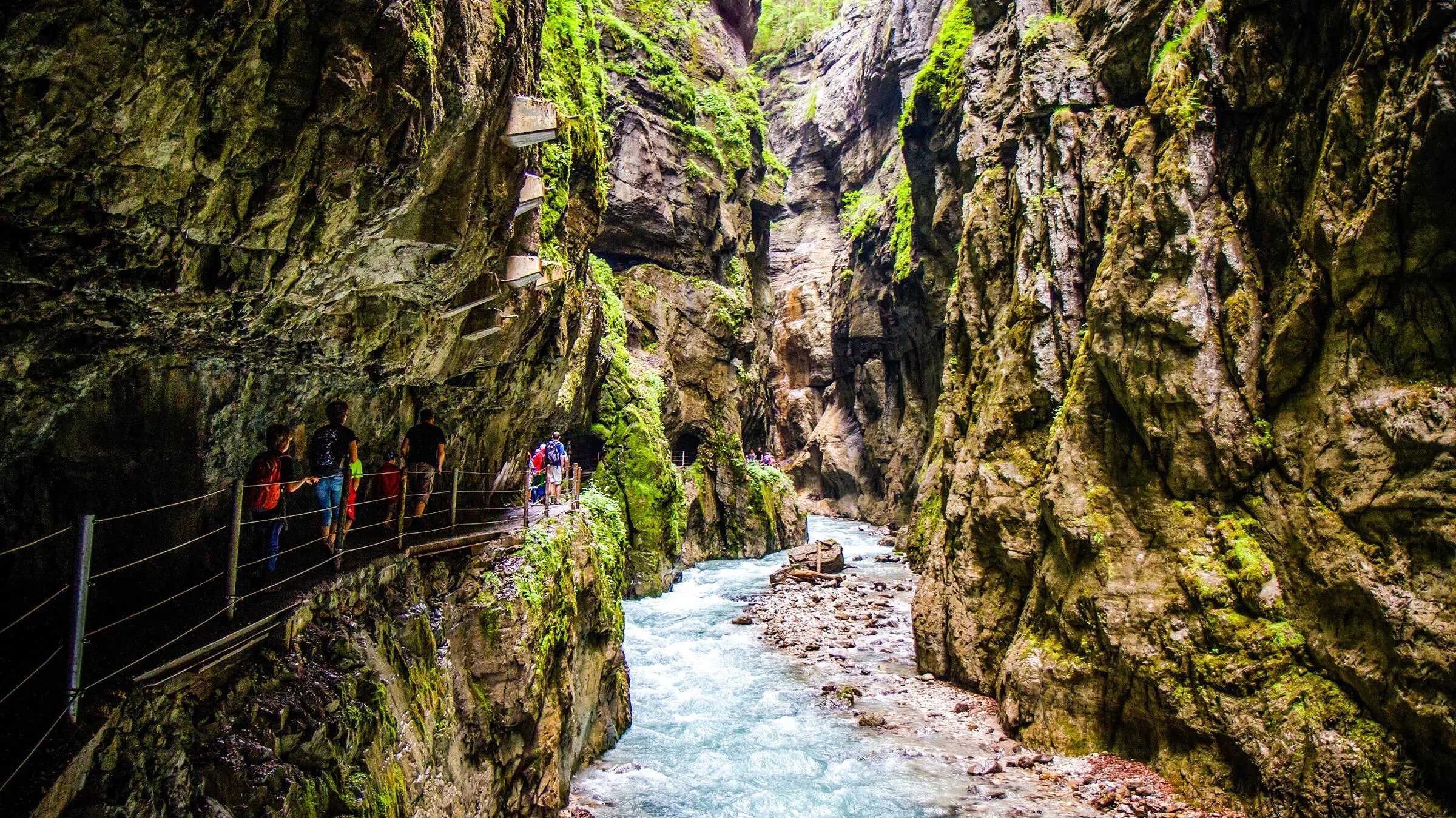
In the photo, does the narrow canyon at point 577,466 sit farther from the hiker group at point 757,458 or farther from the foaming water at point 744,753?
the hiker group at point 757,458

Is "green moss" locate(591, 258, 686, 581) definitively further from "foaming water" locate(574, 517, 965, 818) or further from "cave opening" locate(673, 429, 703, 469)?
"foaming water" locate(574, 517, 965, 818)

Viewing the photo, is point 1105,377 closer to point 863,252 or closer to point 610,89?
point 610,89

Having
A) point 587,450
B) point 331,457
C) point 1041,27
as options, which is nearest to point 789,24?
point 587,450

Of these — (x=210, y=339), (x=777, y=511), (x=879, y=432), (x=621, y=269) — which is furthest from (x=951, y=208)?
(x=210, y=339)

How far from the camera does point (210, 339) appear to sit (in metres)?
6.27

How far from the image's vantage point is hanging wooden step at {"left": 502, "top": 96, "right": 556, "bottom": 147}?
7.42 m

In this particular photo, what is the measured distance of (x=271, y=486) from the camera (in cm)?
614

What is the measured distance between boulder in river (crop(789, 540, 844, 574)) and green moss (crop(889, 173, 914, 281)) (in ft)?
→ 48.1

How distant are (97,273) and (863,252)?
4202cm

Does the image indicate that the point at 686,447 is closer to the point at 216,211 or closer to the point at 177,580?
the point at 177,580

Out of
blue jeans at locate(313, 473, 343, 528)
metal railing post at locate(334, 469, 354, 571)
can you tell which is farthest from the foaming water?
blue jeans at locate(313, 473, 343, 528)

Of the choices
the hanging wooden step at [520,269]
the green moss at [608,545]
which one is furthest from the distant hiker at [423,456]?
the green moss at [608,545]

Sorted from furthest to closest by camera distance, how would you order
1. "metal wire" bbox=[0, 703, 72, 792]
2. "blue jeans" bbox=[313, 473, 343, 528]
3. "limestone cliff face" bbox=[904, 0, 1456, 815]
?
1. "limestone cliff face" bbox=[904, 0, 1456, 815]
2. "blue jeans" bbox=[313, 473, 343, 528]
3. "metal wire" bbox=[0, 703, 72, 792]

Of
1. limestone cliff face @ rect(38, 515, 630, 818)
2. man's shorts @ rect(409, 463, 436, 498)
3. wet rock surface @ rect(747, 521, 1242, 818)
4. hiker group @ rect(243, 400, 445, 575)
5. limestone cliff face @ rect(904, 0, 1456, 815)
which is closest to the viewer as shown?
limestone cliff face @ rect(38, 515, 630, 818)
